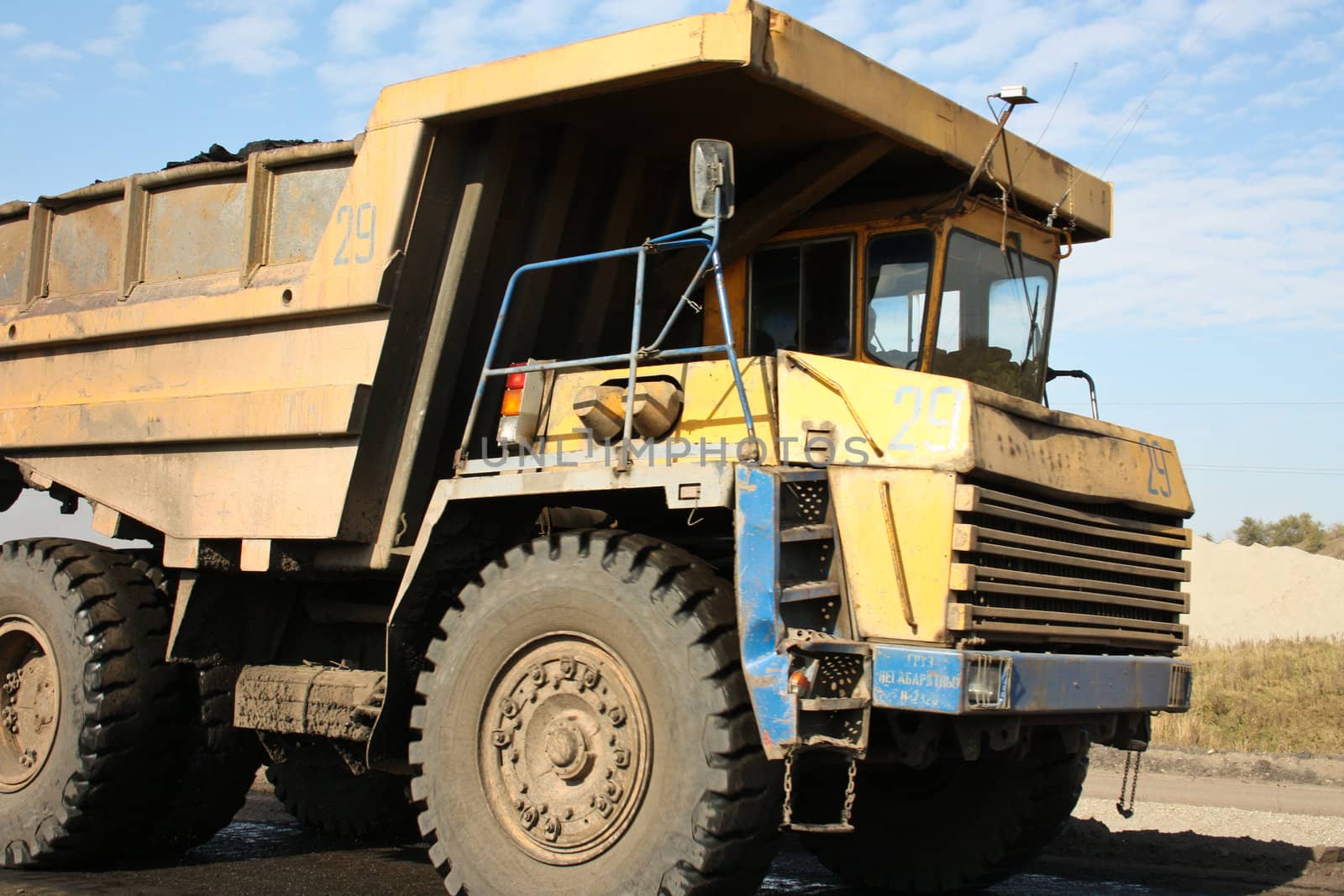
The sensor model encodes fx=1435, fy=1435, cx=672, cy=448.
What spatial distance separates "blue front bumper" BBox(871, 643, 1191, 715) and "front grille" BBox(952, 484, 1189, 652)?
14 cm

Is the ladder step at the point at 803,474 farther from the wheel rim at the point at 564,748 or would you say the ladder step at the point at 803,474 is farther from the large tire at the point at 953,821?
the large tire at the point at 953,821

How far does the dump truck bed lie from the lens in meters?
5.96

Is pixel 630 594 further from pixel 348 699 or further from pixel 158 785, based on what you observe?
pixel 158 785

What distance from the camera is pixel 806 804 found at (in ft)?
20.4

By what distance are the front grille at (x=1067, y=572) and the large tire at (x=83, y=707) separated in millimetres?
4312

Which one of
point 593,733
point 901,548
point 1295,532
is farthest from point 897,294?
point 1295,532

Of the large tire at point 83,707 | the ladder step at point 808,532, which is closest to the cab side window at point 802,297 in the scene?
the ladder step at point 808,532

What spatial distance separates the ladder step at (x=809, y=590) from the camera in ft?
15.9

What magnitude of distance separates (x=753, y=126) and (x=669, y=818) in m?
3.02

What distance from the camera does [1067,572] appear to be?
5539 mm

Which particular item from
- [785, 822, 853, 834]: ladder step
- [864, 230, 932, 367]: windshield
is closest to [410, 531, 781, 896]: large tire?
[785, 822, 853, 834]: ladder step

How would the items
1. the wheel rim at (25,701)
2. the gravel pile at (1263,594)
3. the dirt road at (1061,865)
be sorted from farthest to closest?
the gravel pile at (1263,594), the wheel rim at (25,701), the dirt road at (1061,865)

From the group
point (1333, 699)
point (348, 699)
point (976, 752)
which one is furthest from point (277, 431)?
point (1333, 699)

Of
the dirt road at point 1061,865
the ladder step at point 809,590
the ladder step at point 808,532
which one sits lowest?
the dirt road at point 1061,865
